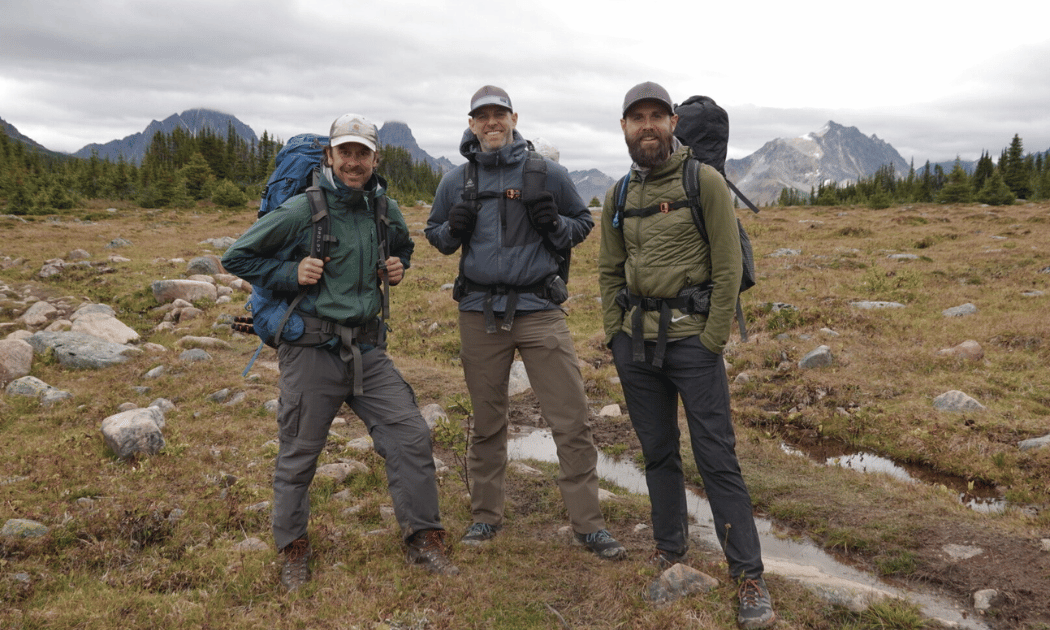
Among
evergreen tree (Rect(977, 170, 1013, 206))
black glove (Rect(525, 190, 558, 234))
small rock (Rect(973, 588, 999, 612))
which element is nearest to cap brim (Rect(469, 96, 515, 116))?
black glove (Rect(525, 190, 558, 234))

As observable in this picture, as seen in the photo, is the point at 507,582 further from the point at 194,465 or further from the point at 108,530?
the point at 194,465

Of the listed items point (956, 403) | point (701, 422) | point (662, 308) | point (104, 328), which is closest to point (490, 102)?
point (662, 308)

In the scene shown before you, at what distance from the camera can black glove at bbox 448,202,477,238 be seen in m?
5.29

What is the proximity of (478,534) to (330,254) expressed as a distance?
2.82m

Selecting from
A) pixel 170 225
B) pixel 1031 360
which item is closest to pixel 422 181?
pixel 170 225

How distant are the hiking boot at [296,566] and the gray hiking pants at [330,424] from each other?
8cm

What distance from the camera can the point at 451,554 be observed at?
5.31 meters

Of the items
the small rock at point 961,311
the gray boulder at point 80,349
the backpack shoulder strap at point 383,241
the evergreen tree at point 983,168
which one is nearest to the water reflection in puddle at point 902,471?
the backpack shoulder strap at point 383,241

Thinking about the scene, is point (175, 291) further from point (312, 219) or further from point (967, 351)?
point (967, 351)

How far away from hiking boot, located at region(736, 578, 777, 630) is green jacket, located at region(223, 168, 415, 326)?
347cm

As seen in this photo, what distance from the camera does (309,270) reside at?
468 centimetres

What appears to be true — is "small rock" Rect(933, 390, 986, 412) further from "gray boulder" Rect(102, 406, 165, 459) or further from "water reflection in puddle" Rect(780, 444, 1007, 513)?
"gray boulder" Rect(102, 406, 165, 459)

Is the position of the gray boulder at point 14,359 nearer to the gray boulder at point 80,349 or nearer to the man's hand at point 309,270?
the gray boulder at point 80,349

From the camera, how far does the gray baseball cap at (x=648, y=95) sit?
4391 mm
